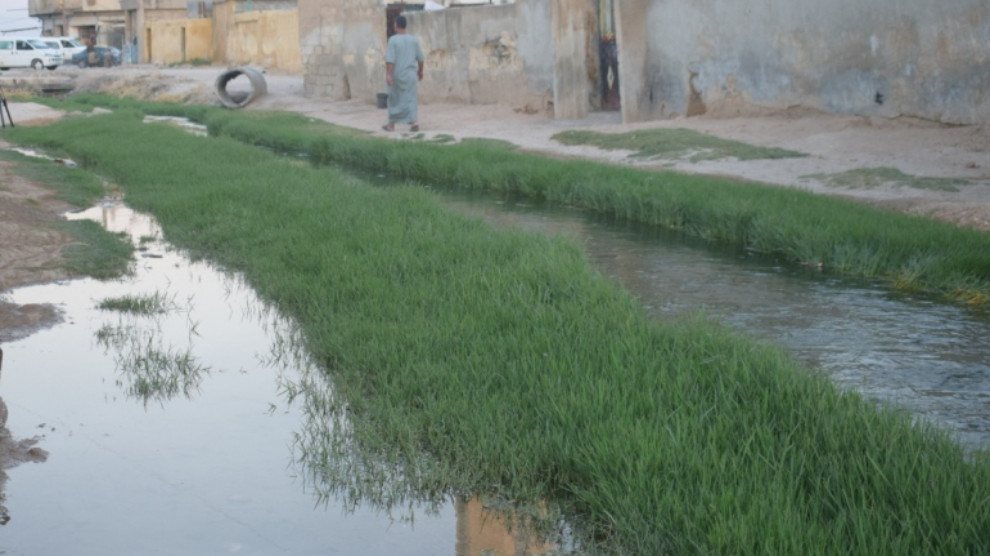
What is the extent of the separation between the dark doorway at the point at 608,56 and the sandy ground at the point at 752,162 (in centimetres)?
61

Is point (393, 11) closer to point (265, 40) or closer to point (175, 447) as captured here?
point (265, 40)

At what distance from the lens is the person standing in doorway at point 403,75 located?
51.0 ft

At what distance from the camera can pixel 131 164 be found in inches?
460

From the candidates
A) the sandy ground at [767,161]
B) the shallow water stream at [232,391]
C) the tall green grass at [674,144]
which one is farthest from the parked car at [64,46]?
the shallow water stream at [232,391]

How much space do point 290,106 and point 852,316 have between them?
1720 centimetres

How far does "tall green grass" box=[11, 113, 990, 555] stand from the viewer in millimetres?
2826

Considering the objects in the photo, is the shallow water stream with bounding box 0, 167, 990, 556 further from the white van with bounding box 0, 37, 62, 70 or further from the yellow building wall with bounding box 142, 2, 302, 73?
the white van with bounding box 0, 37, 62, 70

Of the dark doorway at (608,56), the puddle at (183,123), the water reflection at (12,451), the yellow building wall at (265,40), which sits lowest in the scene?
the water reflection at (12,451)

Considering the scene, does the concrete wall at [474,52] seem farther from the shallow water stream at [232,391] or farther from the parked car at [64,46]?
the parked car at [64,46]

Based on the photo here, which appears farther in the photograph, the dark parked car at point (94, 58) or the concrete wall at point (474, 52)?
the dark parked car at point (94, 58)

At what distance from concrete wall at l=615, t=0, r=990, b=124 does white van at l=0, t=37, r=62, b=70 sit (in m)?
33.0

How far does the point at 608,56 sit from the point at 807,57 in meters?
4.63

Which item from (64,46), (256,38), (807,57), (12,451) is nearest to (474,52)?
(807,57)

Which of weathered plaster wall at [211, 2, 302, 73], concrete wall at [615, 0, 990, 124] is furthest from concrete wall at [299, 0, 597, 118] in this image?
weathered plaster wall at [211, 2, 302, 73]
